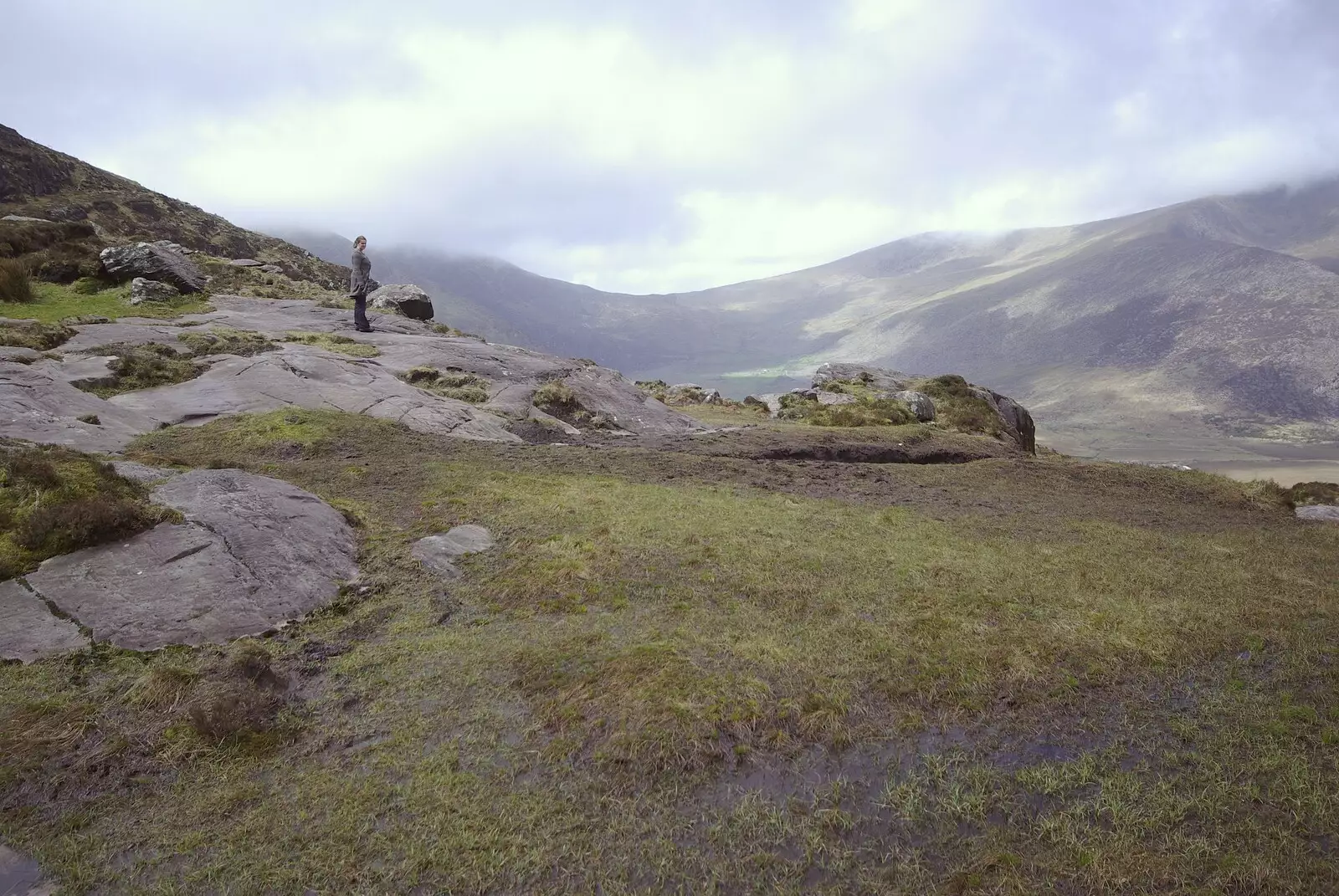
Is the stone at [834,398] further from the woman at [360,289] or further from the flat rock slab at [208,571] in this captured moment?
the flat rock slab at [208,571]

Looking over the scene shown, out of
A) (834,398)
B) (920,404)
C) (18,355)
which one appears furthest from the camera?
(834,398)

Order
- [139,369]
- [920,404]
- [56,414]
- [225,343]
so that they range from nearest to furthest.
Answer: [56,414]
[139,369]
[225,343]
[920,404]

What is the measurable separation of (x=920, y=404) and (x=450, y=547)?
34987 millimetres

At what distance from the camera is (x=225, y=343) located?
90.3 feet

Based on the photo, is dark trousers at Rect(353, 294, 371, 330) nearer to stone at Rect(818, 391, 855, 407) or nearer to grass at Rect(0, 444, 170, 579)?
grass at Rect(0, 444, 170, 579)

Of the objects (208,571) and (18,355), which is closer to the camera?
(208,571)

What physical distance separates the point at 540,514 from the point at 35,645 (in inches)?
345

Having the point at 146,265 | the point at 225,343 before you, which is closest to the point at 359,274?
the point at 225,343

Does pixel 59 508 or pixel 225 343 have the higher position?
pixel 225 343

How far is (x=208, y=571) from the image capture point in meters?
9.88

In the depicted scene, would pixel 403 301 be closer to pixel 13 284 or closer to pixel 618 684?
pixel 13 284

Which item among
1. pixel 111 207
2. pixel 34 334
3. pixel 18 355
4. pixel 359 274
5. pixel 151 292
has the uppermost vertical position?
pixel 111 207

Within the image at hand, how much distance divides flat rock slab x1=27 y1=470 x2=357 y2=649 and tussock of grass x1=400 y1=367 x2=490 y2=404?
1601 centimetres

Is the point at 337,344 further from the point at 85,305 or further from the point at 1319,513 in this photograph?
the point at 1319,513
